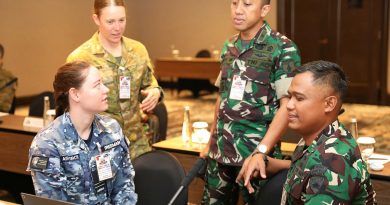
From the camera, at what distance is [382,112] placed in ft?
29.3

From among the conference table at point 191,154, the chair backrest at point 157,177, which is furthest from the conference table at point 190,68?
the chair backrest at point 157,177

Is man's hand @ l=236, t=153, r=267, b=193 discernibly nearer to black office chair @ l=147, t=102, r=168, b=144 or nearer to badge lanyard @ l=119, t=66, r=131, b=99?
badge lanyard @ l=119, t=66, r=131, b=99

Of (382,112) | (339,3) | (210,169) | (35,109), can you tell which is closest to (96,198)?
(210,169)

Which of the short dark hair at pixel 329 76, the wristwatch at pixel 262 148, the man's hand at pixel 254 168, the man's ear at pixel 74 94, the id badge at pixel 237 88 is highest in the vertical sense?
the short dark hair at pixel 329 76

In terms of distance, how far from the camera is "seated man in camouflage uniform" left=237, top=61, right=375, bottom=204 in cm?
171

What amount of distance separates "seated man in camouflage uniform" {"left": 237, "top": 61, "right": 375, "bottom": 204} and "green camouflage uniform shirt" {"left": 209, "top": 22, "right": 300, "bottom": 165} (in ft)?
2.13

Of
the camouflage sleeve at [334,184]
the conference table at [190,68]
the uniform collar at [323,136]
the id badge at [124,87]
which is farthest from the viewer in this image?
the conference table at [190,68]

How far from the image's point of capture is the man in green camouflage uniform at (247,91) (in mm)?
2580

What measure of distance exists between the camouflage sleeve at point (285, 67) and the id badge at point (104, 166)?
33.3 inches

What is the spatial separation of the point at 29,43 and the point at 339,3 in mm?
5671

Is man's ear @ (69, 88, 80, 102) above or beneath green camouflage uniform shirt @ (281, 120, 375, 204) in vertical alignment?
above

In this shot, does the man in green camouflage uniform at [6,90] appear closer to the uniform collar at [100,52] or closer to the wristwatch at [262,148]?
the uniform collar at [100,52]

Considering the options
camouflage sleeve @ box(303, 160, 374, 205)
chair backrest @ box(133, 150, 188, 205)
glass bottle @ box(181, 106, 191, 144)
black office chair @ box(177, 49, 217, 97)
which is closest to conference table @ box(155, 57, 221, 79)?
black office chair @ box(177, 49, 217, 97)

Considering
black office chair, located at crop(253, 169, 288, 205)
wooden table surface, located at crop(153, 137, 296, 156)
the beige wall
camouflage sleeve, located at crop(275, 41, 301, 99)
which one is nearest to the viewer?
black office chair, located at crop(253, 169, 288, 205)
